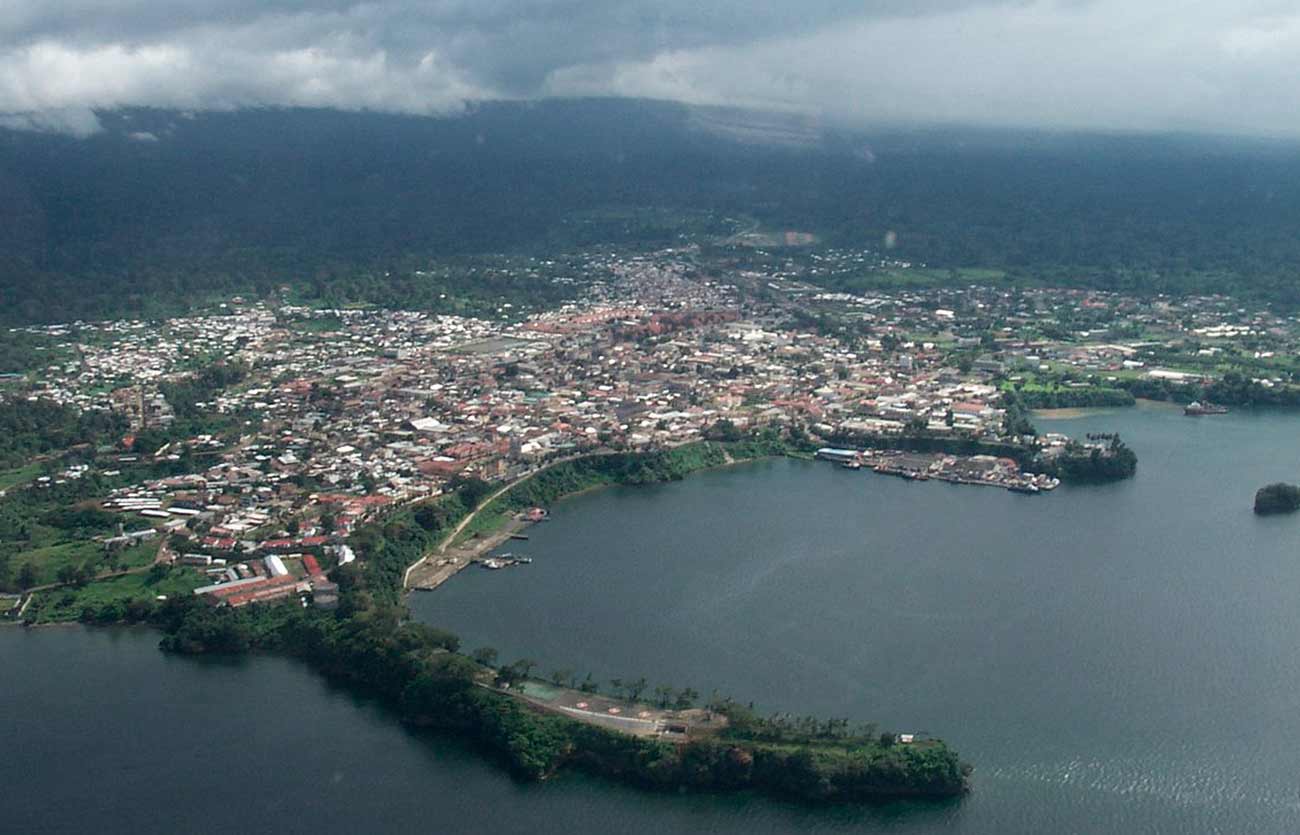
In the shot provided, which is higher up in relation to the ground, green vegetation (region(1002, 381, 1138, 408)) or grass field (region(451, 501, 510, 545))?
grass field (region(451, 501, 510, 545))

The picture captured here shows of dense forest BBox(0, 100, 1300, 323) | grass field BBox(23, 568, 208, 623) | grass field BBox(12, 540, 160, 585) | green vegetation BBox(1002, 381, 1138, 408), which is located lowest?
dense forest BBox(0, 100, 1300, 323)

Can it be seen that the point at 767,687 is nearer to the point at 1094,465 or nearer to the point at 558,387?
the point at 1094,465

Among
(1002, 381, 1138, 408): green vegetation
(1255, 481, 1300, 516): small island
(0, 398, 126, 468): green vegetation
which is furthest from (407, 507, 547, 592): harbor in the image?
(1002, 381, 1138, 408): green vegetation

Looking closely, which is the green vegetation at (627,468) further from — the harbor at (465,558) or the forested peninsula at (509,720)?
the forested peninsula at (509,720)

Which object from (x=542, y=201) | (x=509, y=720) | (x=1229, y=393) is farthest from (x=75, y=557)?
(x=542, y=201)

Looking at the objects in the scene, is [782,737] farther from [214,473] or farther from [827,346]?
[827,346]

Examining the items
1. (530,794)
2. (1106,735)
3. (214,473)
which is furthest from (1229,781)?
(214,473)

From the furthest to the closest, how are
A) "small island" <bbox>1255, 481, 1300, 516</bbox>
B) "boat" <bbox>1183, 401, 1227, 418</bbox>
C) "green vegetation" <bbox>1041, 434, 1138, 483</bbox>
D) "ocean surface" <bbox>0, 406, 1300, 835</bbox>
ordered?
"boat" <bbox>1183, 401, 1227, 418</bbox>
"green vegetation" <bbox>1041, 434, 1138, 483</bbox>
"small island" <bbox>1255, 481, 1300, 516</bbox>
"ocean surface" <bbox>0, 406, 1300, 835</bbox>

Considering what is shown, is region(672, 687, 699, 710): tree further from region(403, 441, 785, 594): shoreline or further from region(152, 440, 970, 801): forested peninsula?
region(403, 441, 785, 594): shoreline

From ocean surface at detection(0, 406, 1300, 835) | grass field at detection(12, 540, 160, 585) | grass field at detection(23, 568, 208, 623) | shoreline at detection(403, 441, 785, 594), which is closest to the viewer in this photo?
ocean surface at detection(0, 406, 1300, 835)
